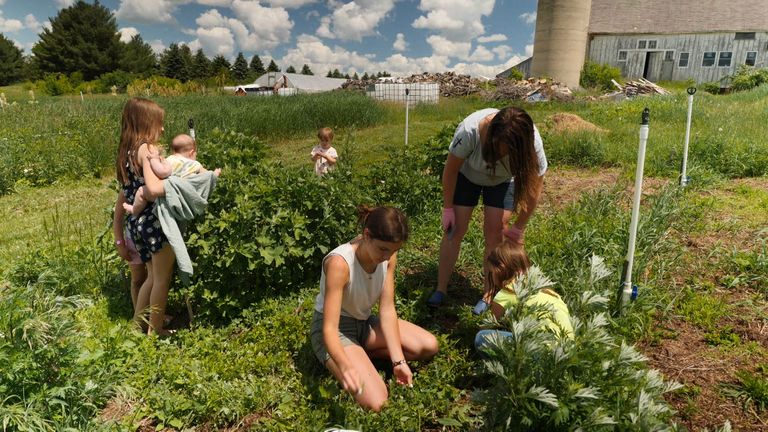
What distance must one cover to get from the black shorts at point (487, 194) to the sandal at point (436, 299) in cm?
67

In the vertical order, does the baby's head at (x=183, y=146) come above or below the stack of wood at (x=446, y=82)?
below

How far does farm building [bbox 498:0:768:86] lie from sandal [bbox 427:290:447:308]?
2665 cm

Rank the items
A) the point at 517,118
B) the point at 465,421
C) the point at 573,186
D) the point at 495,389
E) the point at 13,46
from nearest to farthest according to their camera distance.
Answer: the point at 495,389 → the point at 465,421 → the point at 517,118 → the point at 573,186 → the point at 13,46

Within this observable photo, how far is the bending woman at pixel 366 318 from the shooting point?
7.48 ft

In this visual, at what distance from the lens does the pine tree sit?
154ft

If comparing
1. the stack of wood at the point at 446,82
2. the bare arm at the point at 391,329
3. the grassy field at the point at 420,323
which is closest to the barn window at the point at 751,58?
the stack of wood at the point at 446,82

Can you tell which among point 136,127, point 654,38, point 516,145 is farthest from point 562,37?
point 136,127

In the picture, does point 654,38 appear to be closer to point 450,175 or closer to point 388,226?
point 450,175

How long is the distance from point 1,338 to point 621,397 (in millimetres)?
2573

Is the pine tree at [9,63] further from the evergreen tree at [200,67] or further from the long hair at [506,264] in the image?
the long hair at [506,264]

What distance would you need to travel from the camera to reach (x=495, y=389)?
1.98 m

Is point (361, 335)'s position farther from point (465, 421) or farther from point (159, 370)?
point (159, 370)

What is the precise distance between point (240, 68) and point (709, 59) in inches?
2068

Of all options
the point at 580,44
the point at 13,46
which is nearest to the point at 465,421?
the point at 580,44
